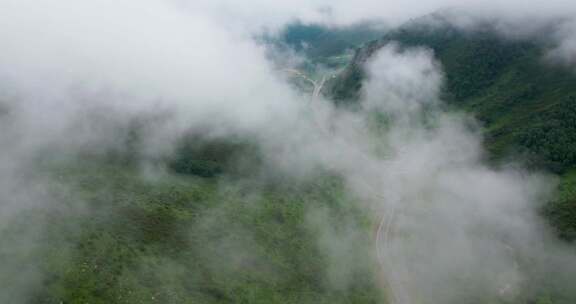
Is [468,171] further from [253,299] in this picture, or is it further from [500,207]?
[253,299]

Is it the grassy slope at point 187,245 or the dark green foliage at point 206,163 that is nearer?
the grassy slope at point 187,245

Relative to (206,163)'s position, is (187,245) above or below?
below

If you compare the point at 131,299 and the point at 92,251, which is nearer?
the point at 131,299

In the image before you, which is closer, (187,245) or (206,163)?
(187,245)

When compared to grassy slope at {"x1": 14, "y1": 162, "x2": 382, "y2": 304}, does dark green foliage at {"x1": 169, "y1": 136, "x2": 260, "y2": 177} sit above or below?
above

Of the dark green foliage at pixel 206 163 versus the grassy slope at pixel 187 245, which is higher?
the dark green foliage at pixel 206 163

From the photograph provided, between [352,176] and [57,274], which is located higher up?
[352,176]

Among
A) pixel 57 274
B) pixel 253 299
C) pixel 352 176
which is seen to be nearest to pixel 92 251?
pixel 57 274

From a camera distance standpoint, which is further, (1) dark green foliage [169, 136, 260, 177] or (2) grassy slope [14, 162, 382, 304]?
(1) dark green foliage [169, 136, 260, 177]
